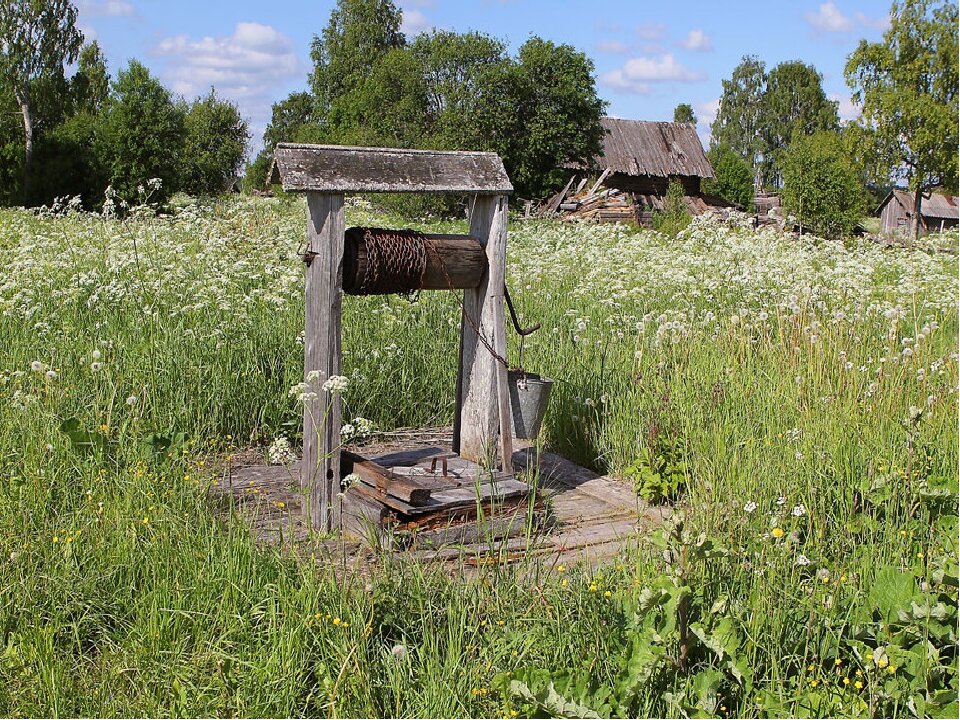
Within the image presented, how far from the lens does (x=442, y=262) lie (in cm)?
514

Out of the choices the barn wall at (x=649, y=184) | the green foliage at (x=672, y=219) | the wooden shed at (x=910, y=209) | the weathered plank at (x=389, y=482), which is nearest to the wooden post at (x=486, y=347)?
the weathered plank at (x=389, y=482)

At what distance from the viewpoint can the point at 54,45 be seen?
1800 inches

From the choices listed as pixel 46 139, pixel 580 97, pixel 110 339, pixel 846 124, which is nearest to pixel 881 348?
pixel 110 339

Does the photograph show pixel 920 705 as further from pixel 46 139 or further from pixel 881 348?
pixel 46 139

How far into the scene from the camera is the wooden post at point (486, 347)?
5375mm

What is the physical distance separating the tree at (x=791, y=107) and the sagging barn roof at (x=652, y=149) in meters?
19.6

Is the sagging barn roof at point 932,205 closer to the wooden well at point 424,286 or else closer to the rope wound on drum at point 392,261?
the wooden well at point 424,286

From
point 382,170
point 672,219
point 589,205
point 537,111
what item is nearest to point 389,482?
point 382,170

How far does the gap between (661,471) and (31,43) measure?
47340 millimetres

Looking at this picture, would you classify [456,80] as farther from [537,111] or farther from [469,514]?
[469,514]

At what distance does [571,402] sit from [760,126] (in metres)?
68.4

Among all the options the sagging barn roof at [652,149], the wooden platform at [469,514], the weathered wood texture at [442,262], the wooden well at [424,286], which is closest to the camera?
the wooden platform at [469,514]

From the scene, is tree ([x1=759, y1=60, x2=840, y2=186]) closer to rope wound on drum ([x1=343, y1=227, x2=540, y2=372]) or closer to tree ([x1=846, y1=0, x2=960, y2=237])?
tree ([x1=846, y1=0, x2=960, y2=237])

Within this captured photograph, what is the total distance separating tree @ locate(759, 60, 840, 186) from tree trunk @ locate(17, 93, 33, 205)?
4565cm
